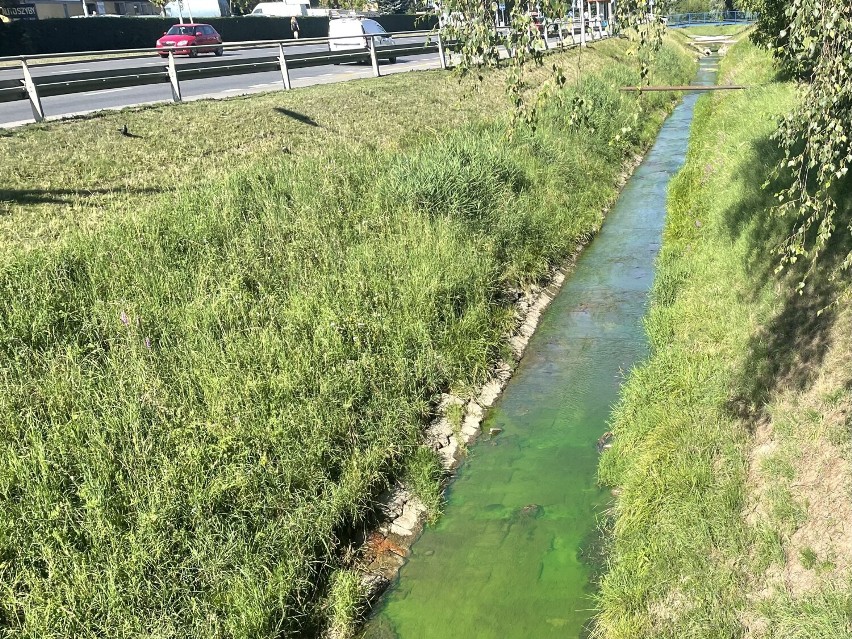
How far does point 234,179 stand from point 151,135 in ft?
9.65

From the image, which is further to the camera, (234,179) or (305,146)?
(305,146)

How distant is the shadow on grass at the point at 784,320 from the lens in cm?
701

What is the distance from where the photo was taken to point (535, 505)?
7105mm

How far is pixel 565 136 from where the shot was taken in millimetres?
17297

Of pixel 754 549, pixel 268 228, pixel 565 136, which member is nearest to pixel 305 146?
pixel 268 228

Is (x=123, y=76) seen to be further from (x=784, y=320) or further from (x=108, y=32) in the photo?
(x=108, y=32)

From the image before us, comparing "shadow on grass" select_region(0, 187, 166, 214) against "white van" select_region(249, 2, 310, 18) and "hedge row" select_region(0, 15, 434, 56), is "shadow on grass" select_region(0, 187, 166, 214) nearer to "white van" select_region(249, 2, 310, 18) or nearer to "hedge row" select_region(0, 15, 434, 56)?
"hedge row" select_region(0, 15, 434, 56)

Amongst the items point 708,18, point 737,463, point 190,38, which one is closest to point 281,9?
point 190,38

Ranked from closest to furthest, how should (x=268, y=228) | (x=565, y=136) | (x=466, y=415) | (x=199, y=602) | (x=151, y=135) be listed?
(x=199, y=602) → (x=466, y=415) → (x=268, y=228) → (x=151, y=135) → (x=565, y=136)

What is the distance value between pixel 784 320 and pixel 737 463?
228 cm

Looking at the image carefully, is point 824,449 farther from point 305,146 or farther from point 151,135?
point 151,135

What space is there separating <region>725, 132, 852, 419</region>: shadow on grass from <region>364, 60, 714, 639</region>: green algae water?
5.49ft

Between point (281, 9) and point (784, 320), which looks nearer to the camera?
point (784, 320)

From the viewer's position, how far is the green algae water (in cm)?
589
